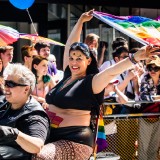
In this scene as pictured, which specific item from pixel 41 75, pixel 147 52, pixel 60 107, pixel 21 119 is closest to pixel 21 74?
pixel 21 119

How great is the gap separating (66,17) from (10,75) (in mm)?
9419

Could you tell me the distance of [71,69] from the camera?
4.67 metres

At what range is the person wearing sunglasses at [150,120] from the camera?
23.0 ft

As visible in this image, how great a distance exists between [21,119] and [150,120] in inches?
140

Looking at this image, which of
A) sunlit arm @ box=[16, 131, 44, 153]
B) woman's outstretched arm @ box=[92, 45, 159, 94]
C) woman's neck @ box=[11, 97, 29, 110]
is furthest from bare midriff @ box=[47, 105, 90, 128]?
sunlit arm @ box=[16, 131, 44, 153]

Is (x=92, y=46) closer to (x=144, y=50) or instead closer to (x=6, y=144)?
(x=144, y=50)

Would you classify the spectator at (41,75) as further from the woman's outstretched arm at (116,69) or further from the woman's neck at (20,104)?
the woman's neck at (20,104)

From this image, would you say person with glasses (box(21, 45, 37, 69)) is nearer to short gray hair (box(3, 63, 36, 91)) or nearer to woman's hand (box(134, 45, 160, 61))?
short gray hair (box(3, 63, 36, 91))

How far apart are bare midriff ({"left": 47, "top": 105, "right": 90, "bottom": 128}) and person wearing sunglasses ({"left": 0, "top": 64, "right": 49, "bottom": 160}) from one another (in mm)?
476

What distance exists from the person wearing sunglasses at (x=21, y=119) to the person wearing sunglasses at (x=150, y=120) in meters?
3.27

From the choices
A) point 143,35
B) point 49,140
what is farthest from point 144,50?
point 49,140

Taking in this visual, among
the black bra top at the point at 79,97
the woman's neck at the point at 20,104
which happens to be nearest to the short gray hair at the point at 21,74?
the woman's neck at the point at 20,104

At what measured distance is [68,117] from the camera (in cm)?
441

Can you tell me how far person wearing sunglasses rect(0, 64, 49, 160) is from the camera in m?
3.62
